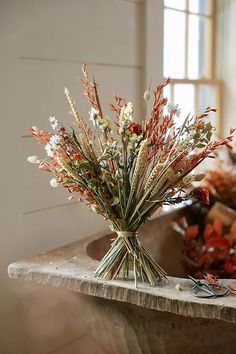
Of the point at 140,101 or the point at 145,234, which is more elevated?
the point at 140,101

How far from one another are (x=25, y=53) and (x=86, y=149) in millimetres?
534

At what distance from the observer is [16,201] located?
62.3 inches

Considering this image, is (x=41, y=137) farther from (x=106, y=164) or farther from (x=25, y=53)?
(x=25, y=53)

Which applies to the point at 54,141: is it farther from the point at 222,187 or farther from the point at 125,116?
the point at 222,187

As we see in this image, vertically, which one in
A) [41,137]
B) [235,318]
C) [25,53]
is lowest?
[235,318]

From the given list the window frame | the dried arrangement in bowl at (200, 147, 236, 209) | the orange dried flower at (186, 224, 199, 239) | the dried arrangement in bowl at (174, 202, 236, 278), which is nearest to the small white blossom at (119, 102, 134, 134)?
the dried arrangement in bowl at (174, 202, 236, 278)

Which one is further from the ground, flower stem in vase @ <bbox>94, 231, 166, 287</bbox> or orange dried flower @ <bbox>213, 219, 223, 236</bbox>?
flower stem in vase @ <bbox>94, 231, 166, 287</bbox>

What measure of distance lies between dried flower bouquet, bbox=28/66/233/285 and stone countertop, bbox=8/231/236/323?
0.04 metres

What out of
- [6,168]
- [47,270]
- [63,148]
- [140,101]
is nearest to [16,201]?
[6,168]

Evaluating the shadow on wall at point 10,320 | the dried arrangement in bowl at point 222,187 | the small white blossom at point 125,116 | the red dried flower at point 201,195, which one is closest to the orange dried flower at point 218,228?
the dried arrangement in bowl at point 222,187

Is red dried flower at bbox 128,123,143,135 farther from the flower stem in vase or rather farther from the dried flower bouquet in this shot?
the flower stem in vase

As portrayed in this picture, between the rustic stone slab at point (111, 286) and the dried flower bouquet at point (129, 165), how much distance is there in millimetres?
42

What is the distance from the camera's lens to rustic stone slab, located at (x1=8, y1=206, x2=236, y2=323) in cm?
103

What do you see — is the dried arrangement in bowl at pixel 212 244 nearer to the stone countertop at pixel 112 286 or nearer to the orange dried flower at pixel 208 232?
the orange dried flower at pixel 208 232
